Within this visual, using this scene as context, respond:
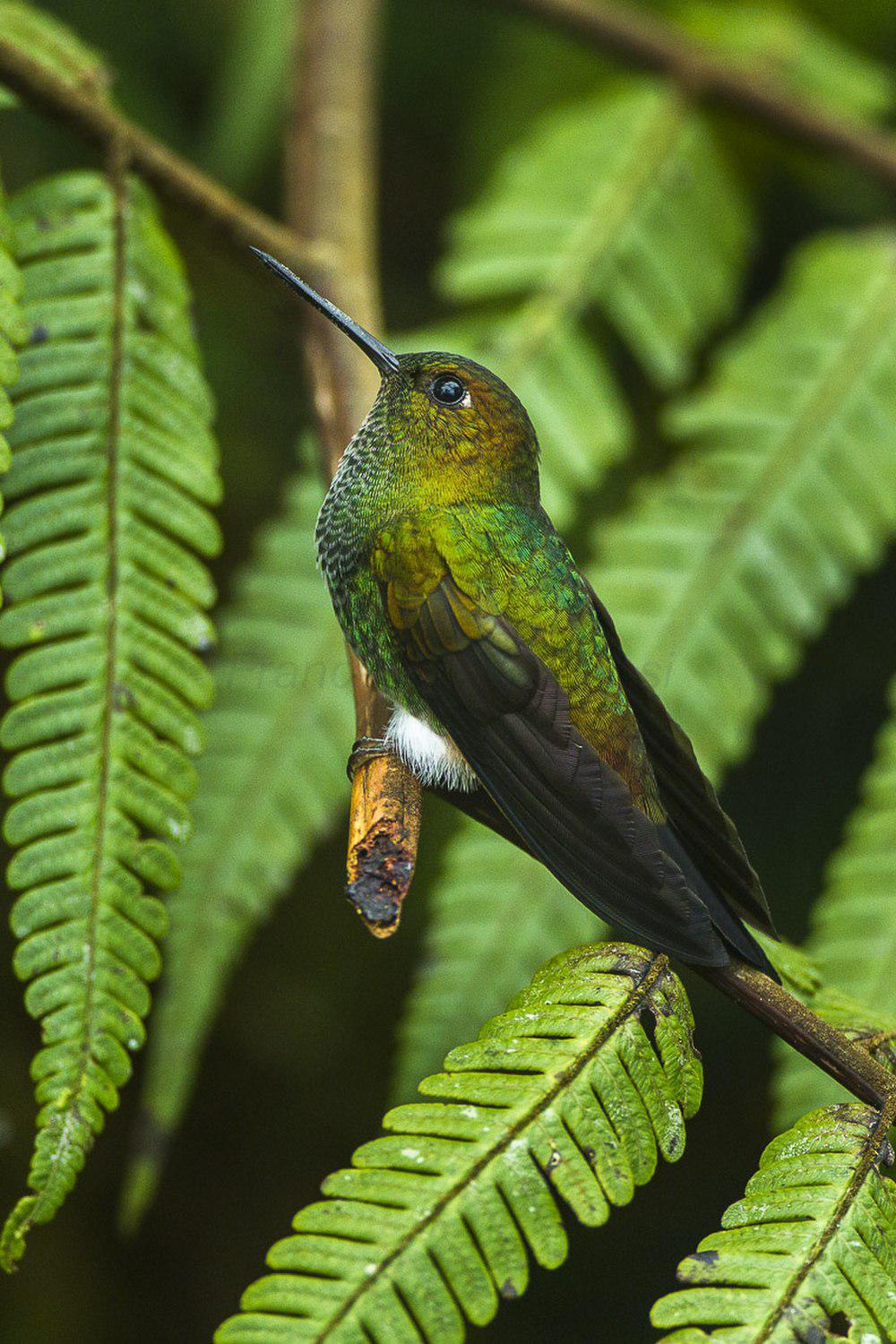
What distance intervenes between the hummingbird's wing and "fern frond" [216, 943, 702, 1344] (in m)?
0.07

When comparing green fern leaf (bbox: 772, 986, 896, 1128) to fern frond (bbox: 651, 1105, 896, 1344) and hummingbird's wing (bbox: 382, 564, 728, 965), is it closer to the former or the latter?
fern frond (bbox: 651, 1105, 896, 1344)

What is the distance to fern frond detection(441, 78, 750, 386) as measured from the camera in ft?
9.68

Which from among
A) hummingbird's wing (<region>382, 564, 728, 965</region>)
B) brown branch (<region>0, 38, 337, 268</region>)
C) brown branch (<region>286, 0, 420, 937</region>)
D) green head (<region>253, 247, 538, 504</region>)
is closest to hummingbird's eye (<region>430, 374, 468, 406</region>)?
green head (<region>253, 247, 538, 504</region>)

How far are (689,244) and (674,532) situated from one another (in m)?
0.84

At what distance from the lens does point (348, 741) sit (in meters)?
2.45

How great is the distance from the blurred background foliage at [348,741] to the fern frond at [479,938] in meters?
0.03

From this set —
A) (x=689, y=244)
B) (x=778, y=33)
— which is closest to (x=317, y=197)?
(x=689, y=244)

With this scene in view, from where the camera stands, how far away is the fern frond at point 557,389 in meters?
2.77

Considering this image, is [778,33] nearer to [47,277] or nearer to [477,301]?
[477,301]

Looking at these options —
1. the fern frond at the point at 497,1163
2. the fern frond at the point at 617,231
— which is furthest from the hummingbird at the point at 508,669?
the fern frond at the point at 617,231

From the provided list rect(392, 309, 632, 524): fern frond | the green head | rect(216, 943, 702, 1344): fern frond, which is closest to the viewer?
rect(216, 943, 702, 1344): fern frond

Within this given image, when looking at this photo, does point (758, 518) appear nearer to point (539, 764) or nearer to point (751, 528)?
point (751, 528)

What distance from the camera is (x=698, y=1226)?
2.85 meters

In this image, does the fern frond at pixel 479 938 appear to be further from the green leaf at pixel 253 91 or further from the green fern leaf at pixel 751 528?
the green leaf at pixel 253 91
